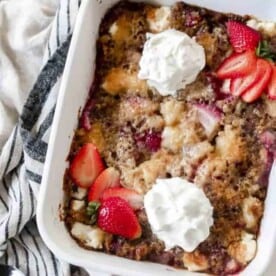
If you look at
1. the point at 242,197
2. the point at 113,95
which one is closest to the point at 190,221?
the point at 242,197

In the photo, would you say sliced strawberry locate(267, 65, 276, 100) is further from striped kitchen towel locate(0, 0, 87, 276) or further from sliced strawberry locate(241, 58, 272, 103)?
striped kitchen towel locate(0, 0, 87, 276)

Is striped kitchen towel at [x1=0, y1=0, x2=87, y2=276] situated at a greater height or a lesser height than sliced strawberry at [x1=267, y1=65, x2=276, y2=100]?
lesser

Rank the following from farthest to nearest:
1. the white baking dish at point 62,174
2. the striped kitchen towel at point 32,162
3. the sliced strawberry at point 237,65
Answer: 1. the striped kitchen towel at point 32,162
2. the sliced strawberry at point 237,65
3. the white baking dish at point 62,174

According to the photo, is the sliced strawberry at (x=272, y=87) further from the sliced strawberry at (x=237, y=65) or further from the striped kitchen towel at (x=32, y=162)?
the striped kitchen towel at (x=32, y=162)

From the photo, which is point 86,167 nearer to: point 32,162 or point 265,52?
point 32,162

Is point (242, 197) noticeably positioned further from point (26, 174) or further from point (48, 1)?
point (48, 1)

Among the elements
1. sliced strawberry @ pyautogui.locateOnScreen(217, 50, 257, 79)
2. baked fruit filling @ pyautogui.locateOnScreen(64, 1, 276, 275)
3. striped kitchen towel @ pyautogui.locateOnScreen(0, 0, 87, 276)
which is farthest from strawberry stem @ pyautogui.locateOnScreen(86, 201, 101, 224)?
sliced strawberry @ pyautogui.locateOnScreen(217, 50, 257, 79)

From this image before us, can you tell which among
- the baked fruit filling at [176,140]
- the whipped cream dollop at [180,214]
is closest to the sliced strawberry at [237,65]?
the baked fruit filling at [176,140]
